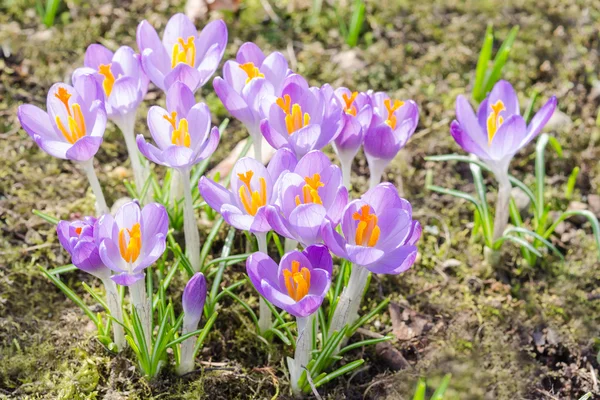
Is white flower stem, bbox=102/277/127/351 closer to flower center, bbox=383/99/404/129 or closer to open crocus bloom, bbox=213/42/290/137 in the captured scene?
open crocus bloom, bbox=213/42/290/137

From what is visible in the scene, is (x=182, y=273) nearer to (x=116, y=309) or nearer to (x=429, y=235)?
(x=116, y=309)

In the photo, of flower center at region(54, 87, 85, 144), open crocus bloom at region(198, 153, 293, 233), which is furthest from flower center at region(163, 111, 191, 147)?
flower center at region(54, 87, 85, 144)

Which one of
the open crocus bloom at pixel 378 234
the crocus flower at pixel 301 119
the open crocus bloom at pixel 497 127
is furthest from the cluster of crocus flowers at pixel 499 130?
the open crocus bloom at pixel 378 234

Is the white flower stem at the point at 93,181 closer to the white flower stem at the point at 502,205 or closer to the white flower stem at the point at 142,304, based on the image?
the white flower stem at the point at 142,304

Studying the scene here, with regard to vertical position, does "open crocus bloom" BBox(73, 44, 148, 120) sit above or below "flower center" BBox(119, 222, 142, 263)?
above

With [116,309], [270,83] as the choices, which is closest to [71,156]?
[116,309]

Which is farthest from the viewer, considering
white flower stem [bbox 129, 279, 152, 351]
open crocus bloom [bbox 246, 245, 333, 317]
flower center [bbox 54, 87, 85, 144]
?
flower center [bbox 54, 87, 85, 144]

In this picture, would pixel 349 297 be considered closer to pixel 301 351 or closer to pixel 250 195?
pixel 301 351
